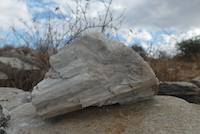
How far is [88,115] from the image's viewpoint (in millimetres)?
4504

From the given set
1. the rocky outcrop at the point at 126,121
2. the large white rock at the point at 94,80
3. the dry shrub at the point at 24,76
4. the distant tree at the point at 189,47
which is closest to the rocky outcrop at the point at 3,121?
the rocky outcrop at the point at 126,121

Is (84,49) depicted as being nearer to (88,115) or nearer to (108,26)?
(88,115)

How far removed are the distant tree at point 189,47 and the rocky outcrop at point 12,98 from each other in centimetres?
789

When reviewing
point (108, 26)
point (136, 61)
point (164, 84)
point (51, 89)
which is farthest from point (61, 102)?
point (108, 26)

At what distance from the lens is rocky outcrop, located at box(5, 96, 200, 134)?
4.16 m

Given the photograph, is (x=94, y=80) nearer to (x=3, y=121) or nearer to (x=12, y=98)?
(x=3, y=121)

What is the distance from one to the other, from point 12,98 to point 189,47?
8864 mm

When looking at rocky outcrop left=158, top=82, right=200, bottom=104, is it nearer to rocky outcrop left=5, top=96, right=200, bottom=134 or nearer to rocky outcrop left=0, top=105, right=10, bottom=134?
rocky outcrop left=5, top=96, right=200, bottom=134

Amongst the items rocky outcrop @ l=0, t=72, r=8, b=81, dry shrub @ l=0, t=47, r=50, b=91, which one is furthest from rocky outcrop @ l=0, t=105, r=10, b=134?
rocky outcrop @ l=0, t=72, r=8, b=81

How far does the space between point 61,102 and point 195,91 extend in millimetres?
2048

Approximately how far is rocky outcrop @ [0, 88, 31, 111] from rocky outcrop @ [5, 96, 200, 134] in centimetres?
82

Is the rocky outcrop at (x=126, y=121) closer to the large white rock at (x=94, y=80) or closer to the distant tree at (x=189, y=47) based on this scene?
the large white rock at (x=94, y=80)

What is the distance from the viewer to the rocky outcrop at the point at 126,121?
4164 mm

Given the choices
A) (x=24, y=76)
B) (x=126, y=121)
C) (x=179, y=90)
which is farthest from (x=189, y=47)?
(x=126, y=121)
